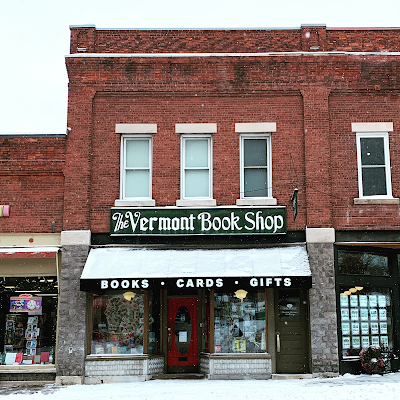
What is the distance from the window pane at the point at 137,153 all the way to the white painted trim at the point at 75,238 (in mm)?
2154

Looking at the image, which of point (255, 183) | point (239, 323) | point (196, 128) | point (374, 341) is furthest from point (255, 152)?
point (374, 341)

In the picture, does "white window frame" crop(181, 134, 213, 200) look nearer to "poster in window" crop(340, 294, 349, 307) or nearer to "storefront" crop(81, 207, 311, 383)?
"storefront" crop(81, 207, 311, 383)

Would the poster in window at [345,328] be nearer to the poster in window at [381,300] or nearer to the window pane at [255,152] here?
the poster in window at [381,300]

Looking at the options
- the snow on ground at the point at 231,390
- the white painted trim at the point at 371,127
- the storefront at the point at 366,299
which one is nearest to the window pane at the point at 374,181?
the white painted trim at the point at 371,127

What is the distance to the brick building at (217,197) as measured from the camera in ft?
47.1

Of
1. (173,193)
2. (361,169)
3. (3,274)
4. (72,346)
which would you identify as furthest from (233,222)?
(3,274)

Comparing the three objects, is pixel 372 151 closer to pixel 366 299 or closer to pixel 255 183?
pixel 255 183

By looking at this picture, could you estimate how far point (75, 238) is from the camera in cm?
1451

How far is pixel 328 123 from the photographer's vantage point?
49.0 ft

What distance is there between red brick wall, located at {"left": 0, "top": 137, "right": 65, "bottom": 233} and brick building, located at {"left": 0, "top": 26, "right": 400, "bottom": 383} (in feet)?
0.12

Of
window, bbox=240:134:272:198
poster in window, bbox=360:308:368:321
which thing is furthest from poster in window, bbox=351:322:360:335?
window, bbox=240:134:272:198

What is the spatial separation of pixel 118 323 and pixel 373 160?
7.84 m

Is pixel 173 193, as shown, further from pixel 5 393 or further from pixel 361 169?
pixel 5 393

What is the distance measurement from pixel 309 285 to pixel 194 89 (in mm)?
5861
